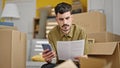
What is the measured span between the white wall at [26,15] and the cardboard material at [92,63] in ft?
8.90

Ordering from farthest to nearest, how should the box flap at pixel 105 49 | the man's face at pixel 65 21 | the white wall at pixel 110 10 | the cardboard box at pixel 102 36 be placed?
1. the white wall at pixel 110 10
2. the cardboard box at pixel 102 36
3. the man's face at pixel 65 21
4. the box flap at pixel 105 49

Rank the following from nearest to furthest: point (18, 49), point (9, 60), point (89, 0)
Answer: point (9, 60)
point (18, 49)
point (89, 0)

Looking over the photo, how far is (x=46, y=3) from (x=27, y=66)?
5.76ft

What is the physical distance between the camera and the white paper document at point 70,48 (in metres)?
1.54

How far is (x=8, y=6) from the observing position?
3668mm

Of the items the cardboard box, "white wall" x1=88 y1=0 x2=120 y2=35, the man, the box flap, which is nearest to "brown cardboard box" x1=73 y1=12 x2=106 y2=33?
the cardboard box

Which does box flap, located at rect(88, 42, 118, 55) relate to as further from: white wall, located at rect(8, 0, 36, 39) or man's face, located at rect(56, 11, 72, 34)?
white wall, located at rect(8, 0, 36, 39)

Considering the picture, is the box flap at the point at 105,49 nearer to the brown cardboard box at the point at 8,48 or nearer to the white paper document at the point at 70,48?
→ the white paper document at the point at 70,48

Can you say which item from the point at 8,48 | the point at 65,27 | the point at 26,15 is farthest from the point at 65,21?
the point at 26,15

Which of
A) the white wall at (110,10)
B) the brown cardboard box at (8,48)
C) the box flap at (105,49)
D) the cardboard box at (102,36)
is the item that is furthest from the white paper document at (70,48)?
the white wall at (110,10)

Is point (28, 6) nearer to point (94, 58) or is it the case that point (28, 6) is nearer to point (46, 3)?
point (46, 3)

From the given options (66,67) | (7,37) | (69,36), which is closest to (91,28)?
(69,36)

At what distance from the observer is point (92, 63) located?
135 centimetres

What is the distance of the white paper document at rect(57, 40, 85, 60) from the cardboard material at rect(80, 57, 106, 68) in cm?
20
